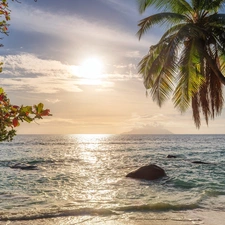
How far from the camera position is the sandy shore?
8.85m

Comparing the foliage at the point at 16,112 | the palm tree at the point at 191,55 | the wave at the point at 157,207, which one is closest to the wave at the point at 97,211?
the wave at the point at 157,207

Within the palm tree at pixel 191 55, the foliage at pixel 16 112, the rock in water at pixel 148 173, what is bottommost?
the rock in water at pixel 148 173

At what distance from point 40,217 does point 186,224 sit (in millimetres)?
4610

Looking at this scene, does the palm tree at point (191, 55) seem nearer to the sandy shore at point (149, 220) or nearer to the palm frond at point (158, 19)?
the palm frond at point (158, 19)

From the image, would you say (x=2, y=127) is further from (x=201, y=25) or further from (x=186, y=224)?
(x=201, y=25)

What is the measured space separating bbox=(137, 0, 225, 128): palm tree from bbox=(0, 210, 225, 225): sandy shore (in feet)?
12.9

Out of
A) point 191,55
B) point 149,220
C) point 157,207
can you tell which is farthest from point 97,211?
point 191,55

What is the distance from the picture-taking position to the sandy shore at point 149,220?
29.0 ft

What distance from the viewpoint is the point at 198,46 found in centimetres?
1125

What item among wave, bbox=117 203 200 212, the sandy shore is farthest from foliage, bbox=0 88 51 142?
wave, bbox=117 203 200 212

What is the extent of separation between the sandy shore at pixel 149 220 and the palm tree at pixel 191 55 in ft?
12.9

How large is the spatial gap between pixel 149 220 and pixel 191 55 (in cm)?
616

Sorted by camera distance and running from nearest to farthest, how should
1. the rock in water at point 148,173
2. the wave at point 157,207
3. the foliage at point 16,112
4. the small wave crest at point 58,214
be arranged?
the foliage at point 16,112, the small wave crest at point 58,214, the wave at point 157,207, the rock in water at point 148,173

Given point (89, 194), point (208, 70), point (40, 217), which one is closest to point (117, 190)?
point (89, 194)
